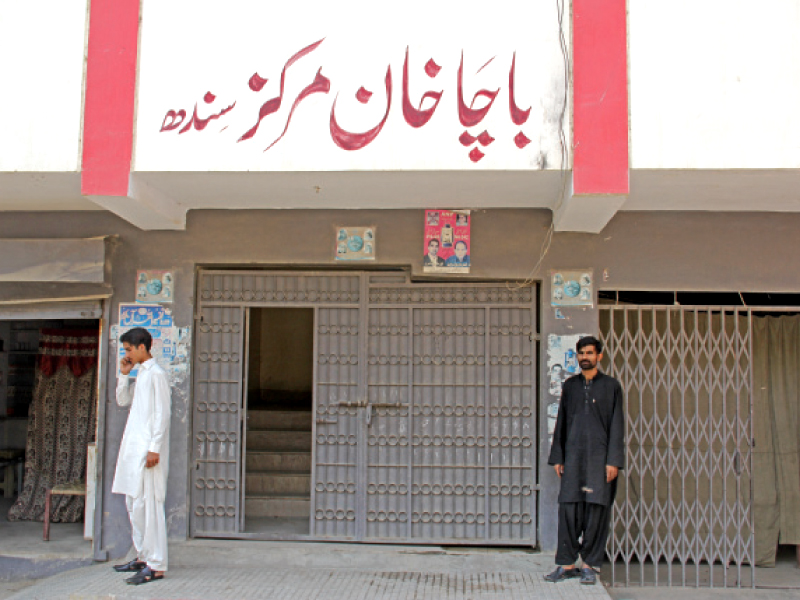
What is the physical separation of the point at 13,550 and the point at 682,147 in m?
5.68

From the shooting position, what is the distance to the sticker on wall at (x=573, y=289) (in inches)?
204

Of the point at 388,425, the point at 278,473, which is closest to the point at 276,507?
the point at 278,473

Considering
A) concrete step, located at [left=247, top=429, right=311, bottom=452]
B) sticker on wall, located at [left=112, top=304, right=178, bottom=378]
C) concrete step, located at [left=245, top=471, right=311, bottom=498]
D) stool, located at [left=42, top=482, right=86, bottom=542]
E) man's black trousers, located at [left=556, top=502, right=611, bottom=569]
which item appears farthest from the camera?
concrete step, located at [left=247, top=429, right=311, bottom=452]

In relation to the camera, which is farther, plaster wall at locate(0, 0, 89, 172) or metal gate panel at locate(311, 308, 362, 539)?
metal gate panel at locate(311, 308, 362, 539)

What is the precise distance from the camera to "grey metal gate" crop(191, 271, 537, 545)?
529 centimetres

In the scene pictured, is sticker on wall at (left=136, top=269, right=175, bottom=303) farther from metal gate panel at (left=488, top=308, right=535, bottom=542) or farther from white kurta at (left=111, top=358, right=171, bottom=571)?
metal gate panel at (left=488, top=308, right=535, bottom=542)

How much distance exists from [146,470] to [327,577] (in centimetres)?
145

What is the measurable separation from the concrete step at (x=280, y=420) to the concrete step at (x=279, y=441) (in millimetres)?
421

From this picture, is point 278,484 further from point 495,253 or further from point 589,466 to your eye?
point 589,466

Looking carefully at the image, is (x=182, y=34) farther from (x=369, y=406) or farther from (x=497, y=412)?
(x=497, y=412)

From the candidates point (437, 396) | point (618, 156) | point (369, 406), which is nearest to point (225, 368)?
point (369, 406)

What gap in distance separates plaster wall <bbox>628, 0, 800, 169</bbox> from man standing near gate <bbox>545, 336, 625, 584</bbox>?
53.8 inches

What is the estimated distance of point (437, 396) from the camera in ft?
17.6

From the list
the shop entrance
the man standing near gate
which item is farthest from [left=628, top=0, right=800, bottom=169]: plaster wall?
Result: the shop entrance
